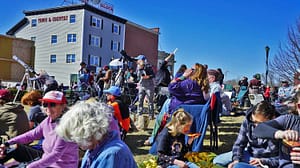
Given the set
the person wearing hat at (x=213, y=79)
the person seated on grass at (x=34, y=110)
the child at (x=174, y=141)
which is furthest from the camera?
the person wearing hat at (x=213, y=79)

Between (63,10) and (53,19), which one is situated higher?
(63,10)

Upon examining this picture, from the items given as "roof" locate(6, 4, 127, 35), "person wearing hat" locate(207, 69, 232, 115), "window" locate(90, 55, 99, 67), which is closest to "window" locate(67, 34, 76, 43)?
"window" locate(90, 55, 99, 67)

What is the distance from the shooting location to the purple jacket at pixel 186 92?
597cm

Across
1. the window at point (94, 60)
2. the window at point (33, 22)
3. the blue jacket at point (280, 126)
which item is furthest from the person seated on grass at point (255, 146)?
the window at point (33, 22)

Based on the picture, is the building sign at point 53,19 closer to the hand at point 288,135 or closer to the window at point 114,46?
the window at point 114,46

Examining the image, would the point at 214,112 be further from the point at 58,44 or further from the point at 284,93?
the point at 58,44

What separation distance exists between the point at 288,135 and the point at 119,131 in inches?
73.7

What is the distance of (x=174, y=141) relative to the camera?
409 cm

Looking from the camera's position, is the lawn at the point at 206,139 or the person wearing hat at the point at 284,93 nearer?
the lawn at the point at 206,139

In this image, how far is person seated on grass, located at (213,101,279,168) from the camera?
4012 millimetres

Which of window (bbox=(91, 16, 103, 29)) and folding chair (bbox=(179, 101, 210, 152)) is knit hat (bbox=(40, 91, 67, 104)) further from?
window (bbox=(91, 16, 103, 29))

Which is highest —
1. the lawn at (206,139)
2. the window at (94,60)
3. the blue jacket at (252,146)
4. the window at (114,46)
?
the window at (114,46)

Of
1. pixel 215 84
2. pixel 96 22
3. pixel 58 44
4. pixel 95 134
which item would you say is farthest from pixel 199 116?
pixel 58 44

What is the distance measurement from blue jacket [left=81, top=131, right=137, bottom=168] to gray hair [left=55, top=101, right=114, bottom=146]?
6 cm
